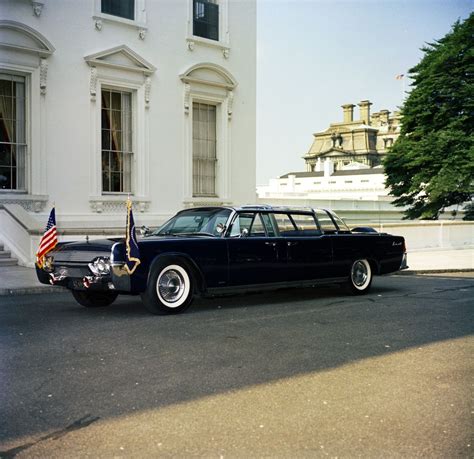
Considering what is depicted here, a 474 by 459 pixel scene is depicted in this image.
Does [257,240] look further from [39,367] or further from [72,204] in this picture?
[72,204]

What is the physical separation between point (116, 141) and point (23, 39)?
3.36 meters

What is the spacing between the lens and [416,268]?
16984 mm

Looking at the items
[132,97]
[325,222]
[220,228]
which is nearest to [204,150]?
[132,97]

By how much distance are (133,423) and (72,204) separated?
492 inches

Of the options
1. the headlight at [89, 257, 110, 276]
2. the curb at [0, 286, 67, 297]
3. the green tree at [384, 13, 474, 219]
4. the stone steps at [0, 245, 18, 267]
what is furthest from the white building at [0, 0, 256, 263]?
the green tree at [384, 13, 474, 219]

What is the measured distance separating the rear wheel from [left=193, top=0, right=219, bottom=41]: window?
36.7ft

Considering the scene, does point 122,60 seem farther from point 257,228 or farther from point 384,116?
point 384,116

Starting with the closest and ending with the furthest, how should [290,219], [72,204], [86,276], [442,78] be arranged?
[86,276], [290,219], [72,204], [442,78]

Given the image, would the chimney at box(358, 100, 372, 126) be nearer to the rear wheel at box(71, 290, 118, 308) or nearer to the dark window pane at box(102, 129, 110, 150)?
the dark window pane at box(102, 129, 110, 150)

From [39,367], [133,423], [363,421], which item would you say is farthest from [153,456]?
[39,367]

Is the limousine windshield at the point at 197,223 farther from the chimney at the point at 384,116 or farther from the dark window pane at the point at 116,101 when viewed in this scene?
the chimney at the point at 384,116

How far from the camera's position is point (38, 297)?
10695 mm

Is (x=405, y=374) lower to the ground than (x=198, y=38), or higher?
lower

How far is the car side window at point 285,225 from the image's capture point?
10218 mm
